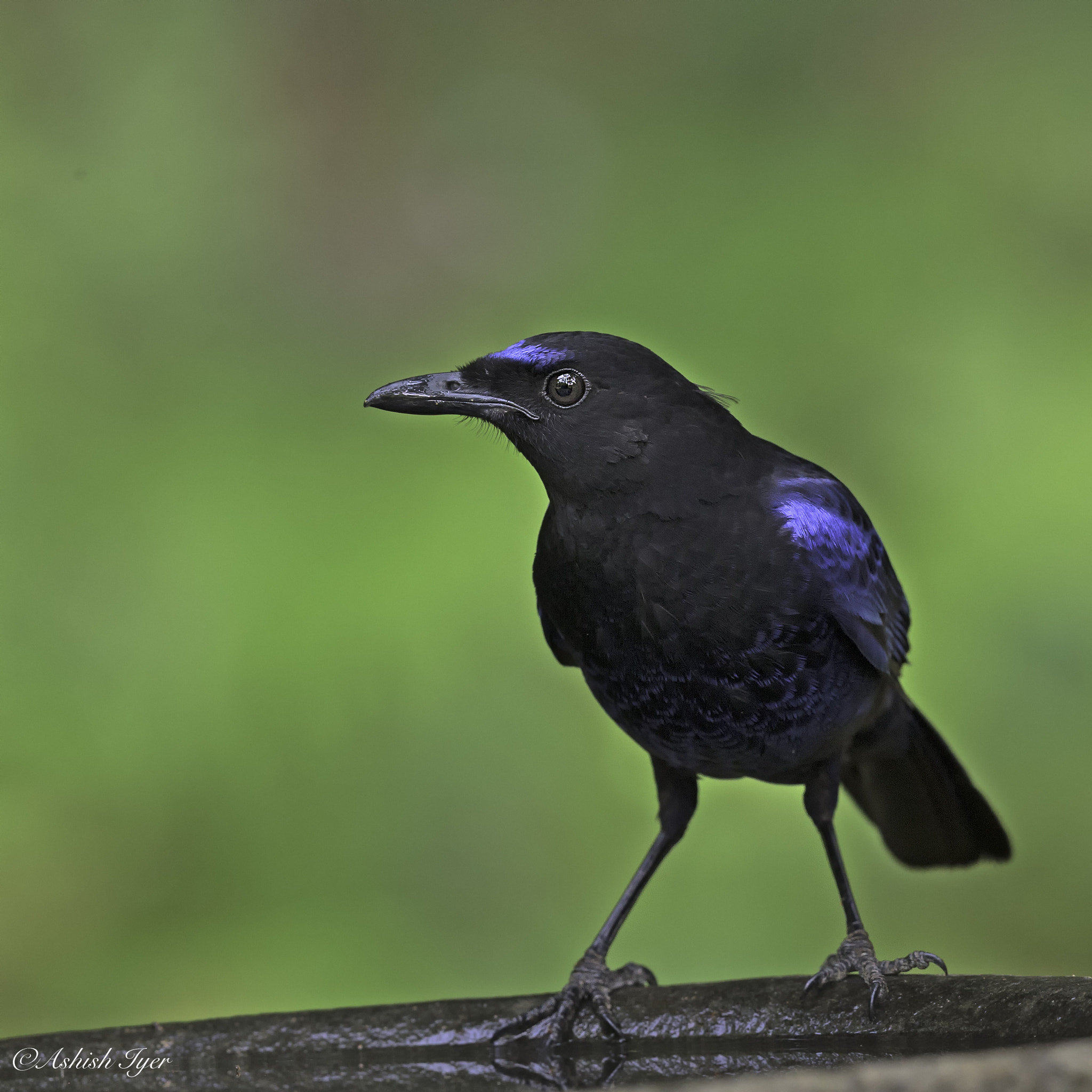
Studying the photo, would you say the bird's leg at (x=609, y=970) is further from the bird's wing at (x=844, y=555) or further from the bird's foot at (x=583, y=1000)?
the bird's wing at (x=844, y=555)

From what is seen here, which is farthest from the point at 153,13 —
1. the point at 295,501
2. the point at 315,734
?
the point at 315,734

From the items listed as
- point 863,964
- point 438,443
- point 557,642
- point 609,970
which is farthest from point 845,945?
point 438,443

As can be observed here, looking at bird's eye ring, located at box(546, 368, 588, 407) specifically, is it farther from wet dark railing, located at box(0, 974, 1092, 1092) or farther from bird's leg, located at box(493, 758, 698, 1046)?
wet dark railing, located at box(0, 974, 1092, 1092)

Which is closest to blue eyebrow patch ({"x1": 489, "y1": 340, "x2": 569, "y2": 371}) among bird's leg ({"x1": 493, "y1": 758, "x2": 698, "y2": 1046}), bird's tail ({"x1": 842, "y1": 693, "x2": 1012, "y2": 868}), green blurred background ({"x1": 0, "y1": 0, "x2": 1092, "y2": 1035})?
bird's leg ({"x1": 493, "y1": 758, "x2": 698, "y2": 1046})

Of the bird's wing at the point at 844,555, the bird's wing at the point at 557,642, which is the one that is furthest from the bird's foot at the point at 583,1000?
the bird's wing at the point at 844,555

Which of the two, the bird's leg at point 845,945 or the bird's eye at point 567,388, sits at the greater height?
the bird's eye at point 567,388

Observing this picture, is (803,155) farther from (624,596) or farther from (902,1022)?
(902,1022)

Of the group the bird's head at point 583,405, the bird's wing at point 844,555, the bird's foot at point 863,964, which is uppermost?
the bird's head at point 583,405

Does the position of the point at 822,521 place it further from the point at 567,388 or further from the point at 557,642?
the point at 557,642
